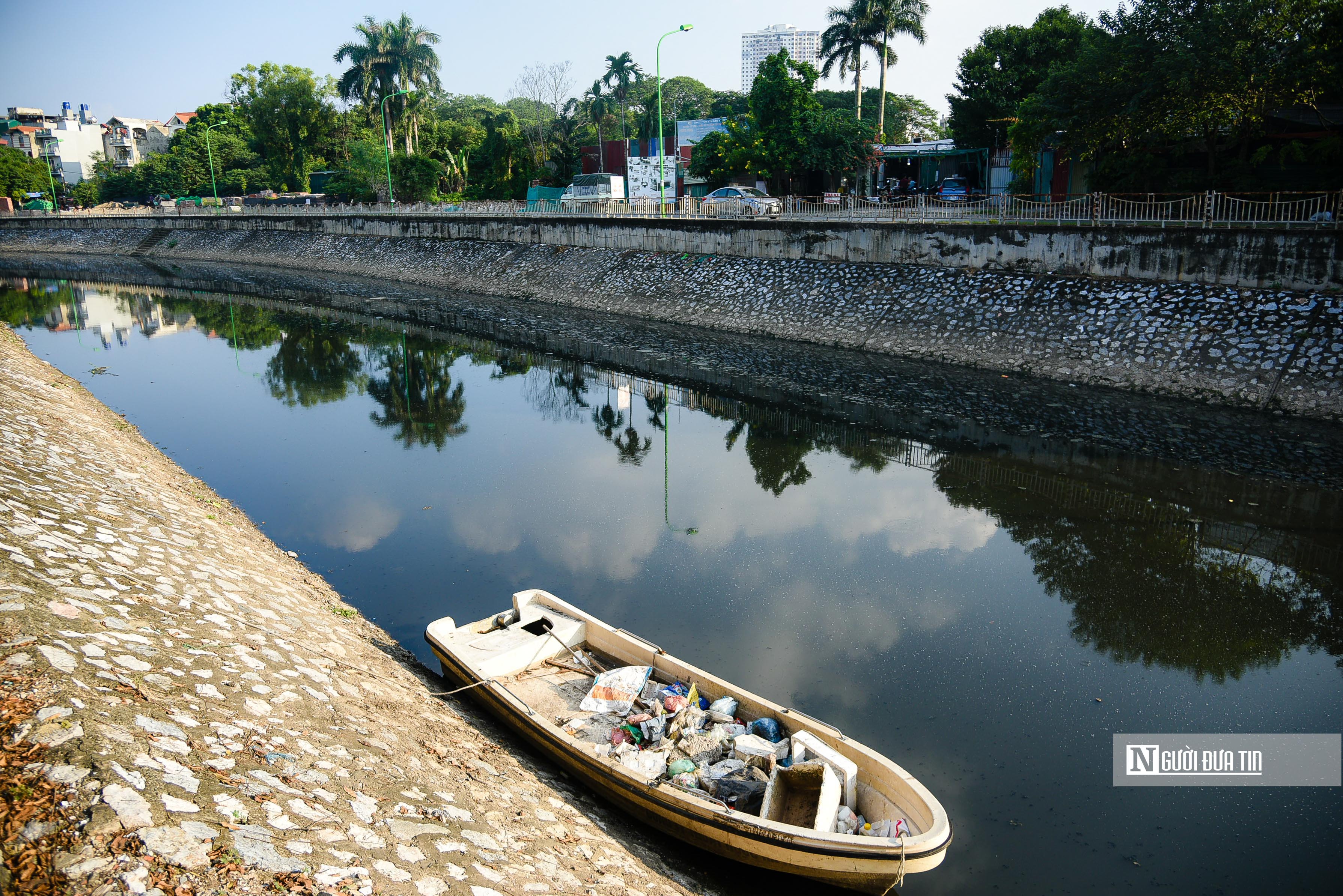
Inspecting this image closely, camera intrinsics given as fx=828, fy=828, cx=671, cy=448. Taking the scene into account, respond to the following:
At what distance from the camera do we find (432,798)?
20.7ft

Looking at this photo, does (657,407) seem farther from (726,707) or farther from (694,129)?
(694,129)

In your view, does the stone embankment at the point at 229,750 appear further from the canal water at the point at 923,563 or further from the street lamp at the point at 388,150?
the street lamp at the point at 388,150

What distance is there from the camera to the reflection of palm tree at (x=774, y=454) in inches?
642

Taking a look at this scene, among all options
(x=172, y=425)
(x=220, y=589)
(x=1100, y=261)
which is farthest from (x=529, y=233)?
(x=220, y=589)

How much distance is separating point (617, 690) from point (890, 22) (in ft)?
177

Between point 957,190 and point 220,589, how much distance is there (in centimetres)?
3596

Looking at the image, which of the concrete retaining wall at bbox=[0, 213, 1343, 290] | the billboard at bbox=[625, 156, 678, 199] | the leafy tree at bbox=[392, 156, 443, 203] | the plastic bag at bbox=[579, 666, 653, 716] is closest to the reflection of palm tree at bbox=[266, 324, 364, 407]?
the concrete retaining wall at bbox=[0, 213, 1343, 290]

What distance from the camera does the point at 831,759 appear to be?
7008mm

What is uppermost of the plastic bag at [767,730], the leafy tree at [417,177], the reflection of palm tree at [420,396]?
the leafy tree at [417,177]

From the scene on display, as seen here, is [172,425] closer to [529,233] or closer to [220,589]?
[220,589]

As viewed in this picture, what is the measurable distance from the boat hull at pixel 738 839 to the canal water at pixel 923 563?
1.43ft

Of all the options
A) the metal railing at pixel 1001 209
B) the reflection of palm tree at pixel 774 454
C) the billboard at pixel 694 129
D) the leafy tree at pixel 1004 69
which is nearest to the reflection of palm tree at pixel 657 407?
the reflection of palm tree at pixel 774 454

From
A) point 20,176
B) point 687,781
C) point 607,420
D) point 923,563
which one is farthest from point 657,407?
point 20,176

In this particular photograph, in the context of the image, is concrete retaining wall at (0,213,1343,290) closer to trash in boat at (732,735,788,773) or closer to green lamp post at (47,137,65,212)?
trash in boat at (732,735,788,773)
